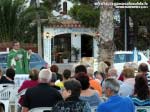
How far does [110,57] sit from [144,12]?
19823mm

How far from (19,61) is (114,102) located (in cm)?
948

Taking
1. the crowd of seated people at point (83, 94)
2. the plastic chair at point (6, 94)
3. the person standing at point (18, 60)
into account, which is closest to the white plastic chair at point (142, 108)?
the crowd of seated people at point (83, 94)

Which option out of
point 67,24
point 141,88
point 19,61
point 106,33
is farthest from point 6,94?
point 67,24

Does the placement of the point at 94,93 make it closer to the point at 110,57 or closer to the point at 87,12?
the point at 110,57

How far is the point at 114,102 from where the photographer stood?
6949mm

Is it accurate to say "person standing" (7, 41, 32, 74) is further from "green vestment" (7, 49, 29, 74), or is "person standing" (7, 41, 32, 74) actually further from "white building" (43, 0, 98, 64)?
"white building" (43, 0, 98, 64)

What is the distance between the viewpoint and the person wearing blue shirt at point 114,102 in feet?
22.6

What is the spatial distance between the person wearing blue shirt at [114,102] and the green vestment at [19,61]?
9.33m

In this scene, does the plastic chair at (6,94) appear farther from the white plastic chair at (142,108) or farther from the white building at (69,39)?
the white building at (69,39)

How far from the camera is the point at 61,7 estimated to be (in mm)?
57156

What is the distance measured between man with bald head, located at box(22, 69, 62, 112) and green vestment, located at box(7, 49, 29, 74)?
8081 mm

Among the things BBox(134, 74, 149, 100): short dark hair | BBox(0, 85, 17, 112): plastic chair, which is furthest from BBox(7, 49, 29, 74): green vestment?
BBox(134, 74, 149, 100): short dark hair

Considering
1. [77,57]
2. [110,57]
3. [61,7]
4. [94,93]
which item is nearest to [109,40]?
[110,57]

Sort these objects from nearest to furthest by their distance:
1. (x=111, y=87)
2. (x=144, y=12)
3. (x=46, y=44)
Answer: (x=111, y=87), (x=46, y=44), (x=144, y=12)
